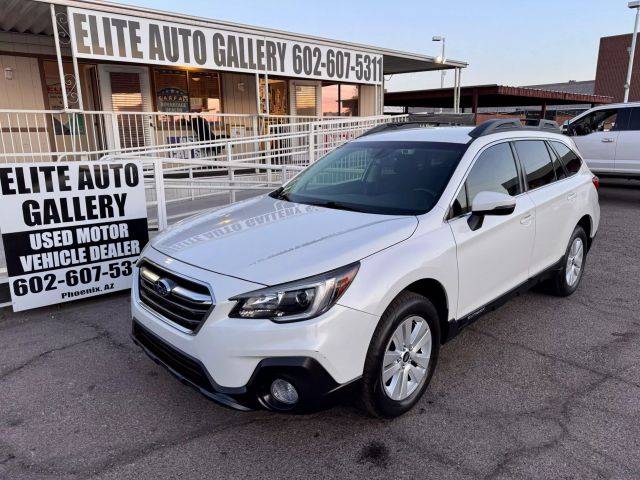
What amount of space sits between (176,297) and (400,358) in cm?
135

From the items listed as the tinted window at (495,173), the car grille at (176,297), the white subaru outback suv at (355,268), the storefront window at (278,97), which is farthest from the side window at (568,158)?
the storefront window at (278,97)

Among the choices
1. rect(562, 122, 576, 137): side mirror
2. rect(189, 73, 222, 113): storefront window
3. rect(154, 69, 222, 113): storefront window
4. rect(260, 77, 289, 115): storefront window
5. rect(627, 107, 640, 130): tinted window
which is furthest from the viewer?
rect(260, 77, 289, 115): storefront window

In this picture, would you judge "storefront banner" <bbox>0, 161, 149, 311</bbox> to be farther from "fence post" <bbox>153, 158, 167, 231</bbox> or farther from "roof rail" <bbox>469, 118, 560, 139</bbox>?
"roof rail" <bbox>469, 118, 560, 139</bbox>

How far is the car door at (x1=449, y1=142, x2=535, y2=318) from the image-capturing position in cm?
327

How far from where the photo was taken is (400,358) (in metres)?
2.90

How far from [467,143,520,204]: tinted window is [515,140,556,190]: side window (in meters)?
0.19

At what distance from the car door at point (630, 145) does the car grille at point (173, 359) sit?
34.2 feet

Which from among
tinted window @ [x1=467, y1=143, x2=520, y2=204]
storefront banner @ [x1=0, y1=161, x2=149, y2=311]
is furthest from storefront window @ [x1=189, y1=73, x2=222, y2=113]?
tinted window @ [x1=467, y1=143, x2=520, y2=204]

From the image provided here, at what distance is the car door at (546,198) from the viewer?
4090 mm

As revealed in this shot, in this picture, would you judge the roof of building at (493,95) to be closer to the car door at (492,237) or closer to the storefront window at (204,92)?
the storefront window at (204,92)

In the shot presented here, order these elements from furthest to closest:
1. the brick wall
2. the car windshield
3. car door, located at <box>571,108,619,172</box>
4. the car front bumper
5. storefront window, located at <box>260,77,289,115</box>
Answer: the brick wall
storefront window, located at <box>260,77,289,115</box>
car door, located at <box>571,108,619,172</box>
the car windshield
the car front bumper

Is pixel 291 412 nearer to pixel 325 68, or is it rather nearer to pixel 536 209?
pixel 536 209

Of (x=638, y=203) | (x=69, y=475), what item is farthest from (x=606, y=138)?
(x=69, y=475)

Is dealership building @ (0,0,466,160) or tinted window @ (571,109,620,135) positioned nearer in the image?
dealership building @ (0,0,466,160)
